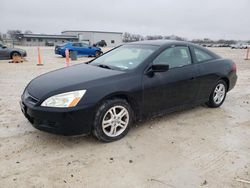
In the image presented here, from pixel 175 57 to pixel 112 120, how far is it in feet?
5.48

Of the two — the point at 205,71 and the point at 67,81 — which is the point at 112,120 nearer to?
the point at 67,81

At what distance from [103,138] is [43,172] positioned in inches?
35.3

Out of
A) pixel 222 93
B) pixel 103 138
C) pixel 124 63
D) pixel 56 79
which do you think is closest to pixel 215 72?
pixel 222 93

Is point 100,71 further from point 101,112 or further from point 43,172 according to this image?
point 43,172

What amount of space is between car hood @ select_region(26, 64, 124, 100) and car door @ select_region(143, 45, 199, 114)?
0.59 metres

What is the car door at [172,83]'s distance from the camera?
339 cm

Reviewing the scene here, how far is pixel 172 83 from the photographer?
362cm

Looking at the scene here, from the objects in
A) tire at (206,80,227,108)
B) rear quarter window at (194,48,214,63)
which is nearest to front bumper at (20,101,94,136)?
rear quarter window at (194,48,214,63)

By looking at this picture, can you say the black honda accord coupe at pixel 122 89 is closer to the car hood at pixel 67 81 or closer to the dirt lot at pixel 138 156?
the car hood at pixel 67 81

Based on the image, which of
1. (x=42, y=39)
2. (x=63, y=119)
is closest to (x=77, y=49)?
(x=63, y=119)

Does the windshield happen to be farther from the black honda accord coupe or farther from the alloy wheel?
the alloy wheel

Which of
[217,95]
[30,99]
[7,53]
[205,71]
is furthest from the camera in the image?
[7,53]

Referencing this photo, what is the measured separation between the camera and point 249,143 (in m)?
3.21

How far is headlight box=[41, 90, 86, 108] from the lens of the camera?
273cm
